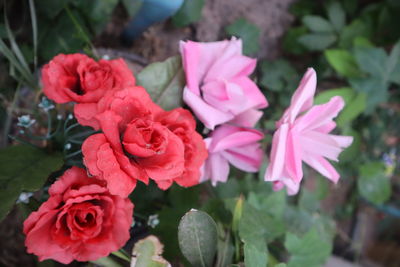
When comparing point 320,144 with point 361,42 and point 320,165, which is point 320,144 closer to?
point 320,165

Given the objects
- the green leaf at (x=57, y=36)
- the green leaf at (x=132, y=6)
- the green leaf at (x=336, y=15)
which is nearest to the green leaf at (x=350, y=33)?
the green leaf at (x=336, y=15)

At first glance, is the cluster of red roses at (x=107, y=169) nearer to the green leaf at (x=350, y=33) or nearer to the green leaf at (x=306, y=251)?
the green leaf at (x=306, y=251)

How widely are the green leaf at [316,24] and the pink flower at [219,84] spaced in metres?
0.53

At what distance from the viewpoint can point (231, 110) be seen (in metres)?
0.54

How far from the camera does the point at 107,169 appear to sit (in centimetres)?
38

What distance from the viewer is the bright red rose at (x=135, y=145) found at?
0.39 meters

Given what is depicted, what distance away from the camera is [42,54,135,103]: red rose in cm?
46

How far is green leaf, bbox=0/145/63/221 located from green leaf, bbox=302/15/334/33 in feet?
2.50

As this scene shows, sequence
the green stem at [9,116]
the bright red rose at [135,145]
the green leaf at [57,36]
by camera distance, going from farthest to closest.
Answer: the green leaf at [57,36] → the green stem at [9,116] → the bright red rose at [135,145]

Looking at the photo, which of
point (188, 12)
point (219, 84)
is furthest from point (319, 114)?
point (188, 12)

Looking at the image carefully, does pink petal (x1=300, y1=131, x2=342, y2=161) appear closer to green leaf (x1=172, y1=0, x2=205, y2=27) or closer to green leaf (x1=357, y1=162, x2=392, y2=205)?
green leaf (x1=172, y1=0, x2=205, y2=27)

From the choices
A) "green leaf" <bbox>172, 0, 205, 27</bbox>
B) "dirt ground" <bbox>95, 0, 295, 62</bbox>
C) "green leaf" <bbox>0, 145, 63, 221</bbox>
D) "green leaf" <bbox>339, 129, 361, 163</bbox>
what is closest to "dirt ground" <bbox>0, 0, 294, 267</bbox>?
"dirt ground" <bbox>95, 0, 295, 62</bbox>

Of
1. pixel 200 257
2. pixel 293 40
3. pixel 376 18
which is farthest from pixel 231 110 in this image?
pixel 376 18

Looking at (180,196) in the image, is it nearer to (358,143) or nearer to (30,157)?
(30,157)
